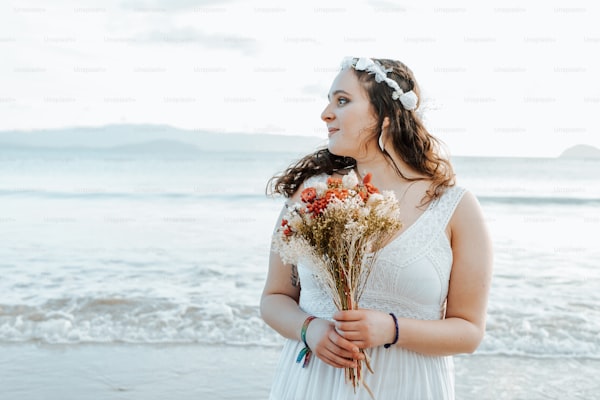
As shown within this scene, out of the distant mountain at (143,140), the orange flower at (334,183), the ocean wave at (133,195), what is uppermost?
the distant mountain at (143,140)

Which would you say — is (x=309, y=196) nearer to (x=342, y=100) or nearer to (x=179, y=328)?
(x=342, y=100)

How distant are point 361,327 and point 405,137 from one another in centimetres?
83

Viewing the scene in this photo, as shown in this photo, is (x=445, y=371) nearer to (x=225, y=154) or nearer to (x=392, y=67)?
(x=392, y=67)

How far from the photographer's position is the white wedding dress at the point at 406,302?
256 centimetres

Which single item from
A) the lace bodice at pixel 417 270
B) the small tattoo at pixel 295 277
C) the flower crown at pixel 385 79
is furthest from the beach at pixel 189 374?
the flower crown at pixel 385 79

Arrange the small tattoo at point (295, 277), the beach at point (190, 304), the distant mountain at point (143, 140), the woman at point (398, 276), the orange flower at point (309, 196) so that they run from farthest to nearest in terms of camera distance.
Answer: the distant mountain at point (143, 140)
the beach at point (190, 304)
the small tattoo at point (295, 277)
the woman at point (398, 276)
the orange flower at point (309, 196)

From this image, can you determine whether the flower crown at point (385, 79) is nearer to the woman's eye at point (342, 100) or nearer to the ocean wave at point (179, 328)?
the woman's eye at point (342, 100)

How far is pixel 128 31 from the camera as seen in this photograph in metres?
24.8

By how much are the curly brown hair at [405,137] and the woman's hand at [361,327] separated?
0.57m

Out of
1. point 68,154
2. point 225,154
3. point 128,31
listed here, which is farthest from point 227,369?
point 68,154

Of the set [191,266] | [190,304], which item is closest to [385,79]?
[190,304]

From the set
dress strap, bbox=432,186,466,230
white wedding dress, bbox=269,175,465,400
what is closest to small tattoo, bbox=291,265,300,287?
white wedding dress, bbox=269,175,465,400

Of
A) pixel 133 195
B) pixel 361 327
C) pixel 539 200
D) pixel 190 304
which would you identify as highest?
pixel 539 200

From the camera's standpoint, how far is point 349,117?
265cm
